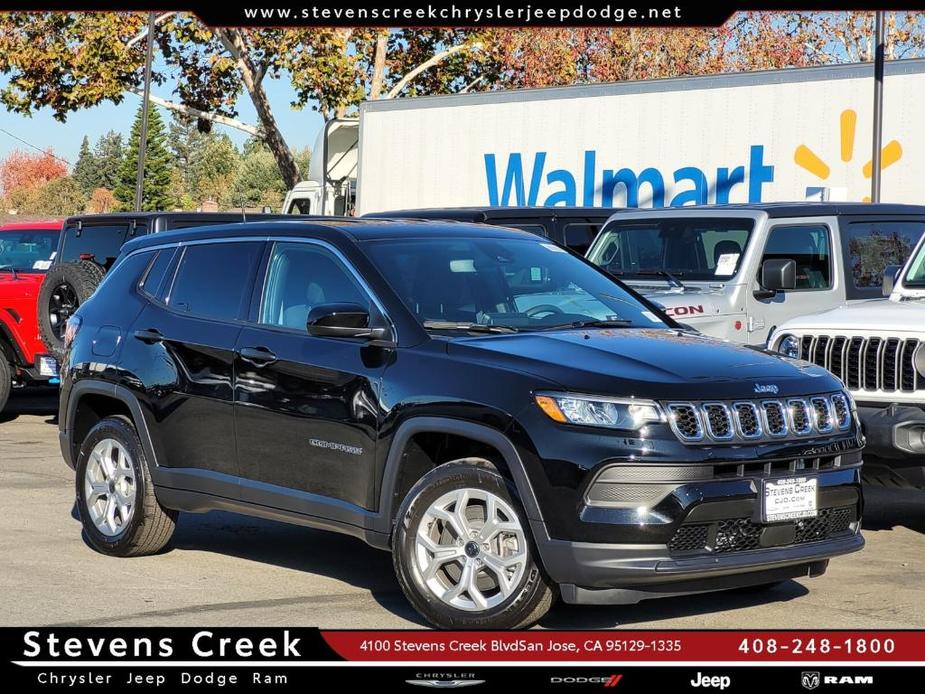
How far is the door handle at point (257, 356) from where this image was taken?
7234 millimetres

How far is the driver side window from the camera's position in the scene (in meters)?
7.16

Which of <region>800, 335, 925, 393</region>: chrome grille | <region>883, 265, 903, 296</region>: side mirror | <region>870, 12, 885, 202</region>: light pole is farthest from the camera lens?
<region>870, 12, 885, 202</region>: light pole

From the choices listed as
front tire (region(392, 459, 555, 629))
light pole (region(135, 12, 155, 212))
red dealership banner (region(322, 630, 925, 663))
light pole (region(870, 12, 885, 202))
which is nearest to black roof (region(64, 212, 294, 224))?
light pole (region(870, 12, 885, 202))

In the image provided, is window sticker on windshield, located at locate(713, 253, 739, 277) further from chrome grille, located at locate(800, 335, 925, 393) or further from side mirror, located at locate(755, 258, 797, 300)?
chrome grille, located at locate(800, 335, 925, 393)

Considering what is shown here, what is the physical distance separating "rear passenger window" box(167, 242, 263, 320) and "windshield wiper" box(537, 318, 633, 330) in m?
1.64

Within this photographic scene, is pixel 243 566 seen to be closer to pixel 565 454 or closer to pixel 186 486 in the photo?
pixel 186 486

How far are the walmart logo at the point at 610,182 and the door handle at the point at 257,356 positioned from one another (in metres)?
11.0

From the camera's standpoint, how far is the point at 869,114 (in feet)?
56.4

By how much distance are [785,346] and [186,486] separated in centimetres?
364

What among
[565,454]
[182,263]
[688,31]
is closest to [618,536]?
[565,454]

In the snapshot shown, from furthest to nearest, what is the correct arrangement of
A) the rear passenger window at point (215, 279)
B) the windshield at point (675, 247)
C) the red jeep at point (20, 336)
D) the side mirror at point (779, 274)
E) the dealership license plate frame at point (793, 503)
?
the red jeep at point (20, 336) < the windshield at point (675, 247) < the side mirror at point (779, 274) < the rear passenger window at point (215, 279) < the dealership license plate frame at point (793, 503)

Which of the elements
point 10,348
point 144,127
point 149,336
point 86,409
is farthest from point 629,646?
point 144,127

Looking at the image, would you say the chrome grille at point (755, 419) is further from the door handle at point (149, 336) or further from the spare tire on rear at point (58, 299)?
the spare tire on rear at point (58, 299)
